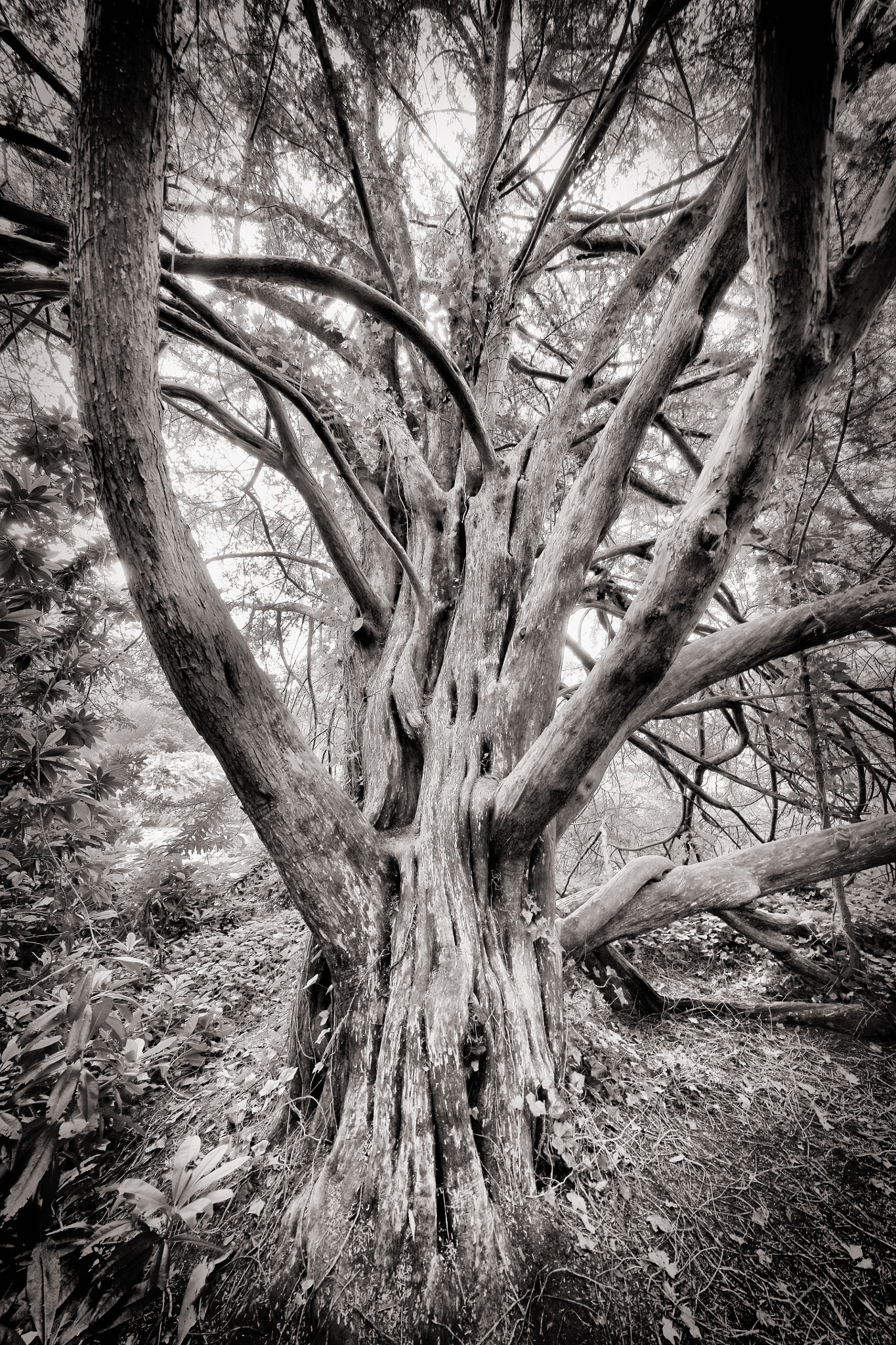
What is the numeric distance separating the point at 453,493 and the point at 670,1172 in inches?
134

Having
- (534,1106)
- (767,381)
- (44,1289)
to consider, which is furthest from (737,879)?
(44,1289)

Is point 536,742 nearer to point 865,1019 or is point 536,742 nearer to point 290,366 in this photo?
point 290,366

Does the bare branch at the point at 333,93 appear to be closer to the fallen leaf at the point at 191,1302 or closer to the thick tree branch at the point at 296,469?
the thick tree branch at the point at 296,469

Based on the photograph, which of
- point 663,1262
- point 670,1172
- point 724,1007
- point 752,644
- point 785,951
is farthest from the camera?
point 785,951

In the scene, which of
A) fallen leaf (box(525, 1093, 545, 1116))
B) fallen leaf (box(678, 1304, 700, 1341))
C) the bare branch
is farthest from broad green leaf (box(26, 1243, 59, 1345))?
the bare branch

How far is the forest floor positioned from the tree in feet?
0.59

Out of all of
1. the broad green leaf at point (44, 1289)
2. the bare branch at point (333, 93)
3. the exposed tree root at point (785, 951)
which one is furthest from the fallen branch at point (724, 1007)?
the bare branch at point (333, 93)

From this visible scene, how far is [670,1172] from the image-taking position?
179cm

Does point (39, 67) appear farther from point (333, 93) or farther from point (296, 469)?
point (296, 469)

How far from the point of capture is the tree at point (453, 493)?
1232 millimetres

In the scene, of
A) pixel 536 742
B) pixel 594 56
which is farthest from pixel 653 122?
pixel 536 742

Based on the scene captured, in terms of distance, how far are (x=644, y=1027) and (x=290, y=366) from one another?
13.6ft

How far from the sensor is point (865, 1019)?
2.62 metres

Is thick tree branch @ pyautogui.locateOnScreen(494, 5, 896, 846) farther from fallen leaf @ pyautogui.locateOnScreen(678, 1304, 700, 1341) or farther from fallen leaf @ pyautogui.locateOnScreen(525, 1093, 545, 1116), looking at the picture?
fallen leaf @ pyautogui.locateOnScreen(678, 1304, 700, 1341)
